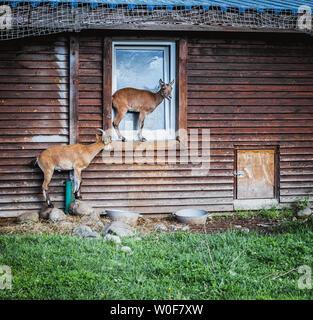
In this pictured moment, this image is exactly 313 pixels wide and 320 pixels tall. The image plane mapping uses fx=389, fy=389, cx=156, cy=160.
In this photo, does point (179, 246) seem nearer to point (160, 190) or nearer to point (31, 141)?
point (160, 190)

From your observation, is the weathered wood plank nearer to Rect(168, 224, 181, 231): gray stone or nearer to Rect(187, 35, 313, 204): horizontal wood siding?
Rect(187, 35, 313, 204): horizontal wood siding

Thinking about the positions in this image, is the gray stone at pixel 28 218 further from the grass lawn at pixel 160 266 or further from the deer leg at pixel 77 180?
the grass lawn at pixel 160 266

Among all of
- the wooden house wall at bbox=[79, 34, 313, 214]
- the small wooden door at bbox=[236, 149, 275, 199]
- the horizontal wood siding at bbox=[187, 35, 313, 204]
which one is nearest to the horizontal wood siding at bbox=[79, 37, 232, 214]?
the wooden house wall at bbox=[79, 34, 313, 214]

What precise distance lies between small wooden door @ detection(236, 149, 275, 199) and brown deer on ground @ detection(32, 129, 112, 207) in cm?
285

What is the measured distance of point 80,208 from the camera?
7039 mm

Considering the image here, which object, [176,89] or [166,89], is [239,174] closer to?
[176,89]

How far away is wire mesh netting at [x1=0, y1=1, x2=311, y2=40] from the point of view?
6.55m

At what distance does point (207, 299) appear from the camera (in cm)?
382

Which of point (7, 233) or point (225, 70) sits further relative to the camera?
point (225, 70)

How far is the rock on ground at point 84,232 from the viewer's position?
585cm

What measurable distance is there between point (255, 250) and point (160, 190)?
296 cm
